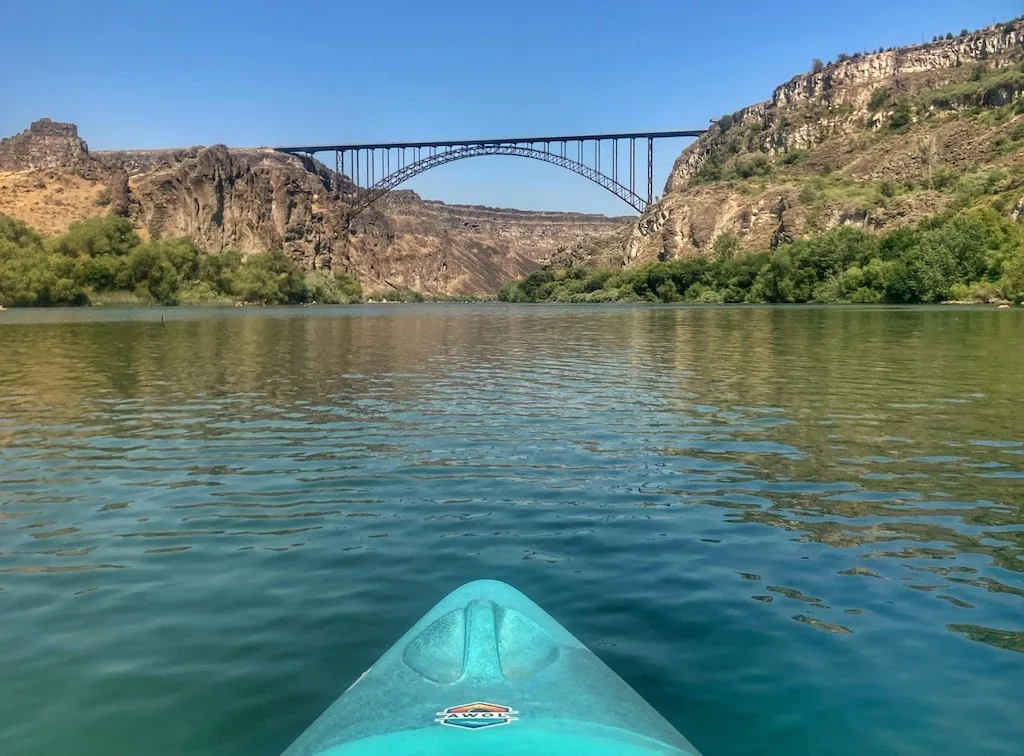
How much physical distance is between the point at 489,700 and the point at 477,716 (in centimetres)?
20

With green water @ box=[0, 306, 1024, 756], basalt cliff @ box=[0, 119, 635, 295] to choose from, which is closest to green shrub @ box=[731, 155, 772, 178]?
basalt cliff @ box=[0, 119, 635, 295]

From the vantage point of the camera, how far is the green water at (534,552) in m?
4.02

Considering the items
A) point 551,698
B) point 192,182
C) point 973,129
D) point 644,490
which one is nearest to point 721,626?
point 551,698

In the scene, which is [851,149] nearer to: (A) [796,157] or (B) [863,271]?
(A) [796,157]

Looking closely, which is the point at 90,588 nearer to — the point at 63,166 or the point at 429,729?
the point at 429,729

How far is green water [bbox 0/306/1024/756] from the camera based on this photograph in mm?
4020

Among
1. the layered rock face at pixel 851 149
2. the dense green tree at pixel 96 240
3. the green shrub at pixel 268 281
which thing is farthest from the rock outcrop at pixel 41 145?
the layered rock face at pixel 851 149

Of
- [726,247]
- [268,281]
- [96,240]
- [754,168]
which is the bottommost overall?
[268,281]

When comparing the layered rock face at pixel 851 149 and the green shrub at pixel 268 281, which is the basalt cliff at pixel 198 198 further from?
the green shrub at pixel 268 281

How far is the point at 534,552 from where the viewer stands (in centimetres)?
630

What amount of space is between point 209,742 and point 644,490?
516 cm

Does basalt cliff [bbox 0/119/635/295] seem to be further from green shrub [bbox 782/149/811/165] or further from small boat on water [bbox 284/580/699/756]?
small boat on water [bbox 284/580/699/756]

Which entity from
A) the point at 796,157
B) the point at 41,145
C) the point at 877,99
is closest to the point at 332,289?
the point at 796,157

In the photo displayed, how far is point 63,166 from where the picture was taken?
13500 cm
